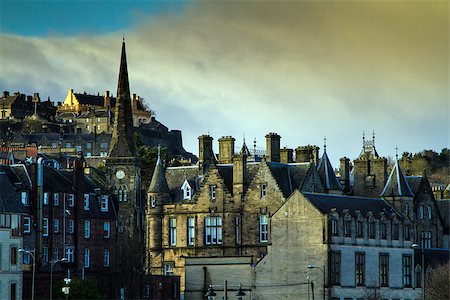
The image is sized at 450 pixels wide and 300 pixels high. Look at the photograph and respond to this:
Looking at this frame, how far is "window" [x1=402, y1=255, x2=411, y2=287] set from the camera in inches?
4672

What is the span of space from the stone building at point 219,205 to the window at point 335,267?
7.71 meters

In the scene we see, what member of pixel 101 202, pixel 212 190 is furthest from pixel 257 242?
pixel 101 202

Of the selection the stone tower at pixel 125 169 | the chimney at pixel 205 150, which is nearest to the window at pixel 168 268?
the stone tower at pixel 125 169

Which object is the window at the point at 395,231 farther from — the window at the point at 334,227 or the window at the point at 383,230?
the window at the point at 334,227

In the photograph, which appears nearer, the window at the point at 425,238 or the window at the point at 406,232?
the window at the point at 406,232

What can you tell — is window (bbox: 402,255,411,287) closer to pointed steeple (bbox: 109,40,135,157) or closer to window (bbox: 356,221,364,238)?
window (bbox: 356,221,364,238)

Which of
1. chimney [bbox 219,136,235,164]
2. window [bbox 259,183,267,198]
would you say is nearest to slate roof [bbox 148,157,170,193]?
chimney [bbox 219,136,235,164]

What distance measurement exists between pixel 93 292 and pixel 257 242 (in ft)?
66.0

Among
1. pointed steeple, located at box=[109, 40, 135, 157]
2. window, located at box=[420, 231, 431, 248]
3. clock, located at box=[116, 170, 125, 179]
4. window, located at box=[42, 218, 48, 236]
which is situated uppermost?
pointed steeple, located at box=[109, 40, 135, 157]

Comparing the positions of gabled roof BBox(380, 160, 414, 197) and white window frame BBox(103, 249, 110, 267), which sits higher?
gabled roof BBox(380, 160, 414, 197)

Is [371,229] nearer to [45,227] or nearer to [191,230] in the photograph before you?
[191,230]

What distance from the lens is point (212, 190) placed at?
412ft

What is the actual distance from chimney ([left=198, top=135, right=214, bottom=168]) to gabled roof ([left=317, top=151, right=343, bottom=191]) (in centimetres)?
1081

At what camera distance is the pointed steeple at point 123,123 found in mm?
137125
